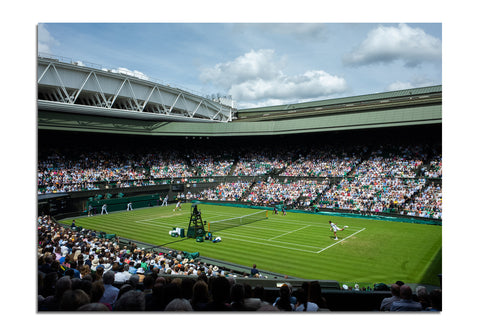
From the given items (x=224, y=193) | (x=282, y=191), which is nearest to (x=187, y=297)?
(x=282, y=191)

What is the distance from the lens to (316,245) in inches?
791

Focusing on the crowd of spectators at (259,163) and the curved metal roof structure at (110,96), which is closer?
the curved metal roof structure at (110,96)

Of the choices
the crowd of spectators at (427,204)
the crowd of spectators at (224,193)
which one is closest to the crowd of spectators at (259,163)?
the crowd of spectators at (224,193)

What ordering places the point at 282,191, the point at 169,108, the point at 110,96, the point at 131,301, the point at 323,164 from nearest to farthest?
the point at 131,301 → the point at 282,191 → the point at 110,96 → the point at 323,164 → the point at 169,108

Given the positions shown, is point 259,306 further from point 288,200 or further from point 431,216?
point 288,200

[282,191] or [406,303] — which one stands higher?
[406,303]

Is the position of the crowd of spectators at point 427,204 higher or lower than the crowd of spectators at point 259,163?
lower

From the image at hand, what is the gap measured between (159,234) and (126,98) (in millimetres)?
24412

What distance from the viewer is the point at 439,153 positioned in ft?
111

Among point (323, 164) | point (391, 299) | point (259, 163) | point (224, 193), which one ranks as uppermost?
point (259, 163)

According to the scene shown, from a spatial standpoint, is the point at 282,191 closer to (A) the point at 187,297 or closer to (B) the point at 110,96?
(B) the point at 110,96

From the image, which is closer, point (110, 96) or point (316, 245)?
point (316, 245)

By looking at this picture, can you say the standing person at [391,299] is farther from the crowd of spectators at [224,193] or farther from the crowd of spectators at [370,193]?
the crowd of spectators at [224,193]

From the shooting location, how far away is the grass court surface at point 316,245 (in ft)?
50.2
